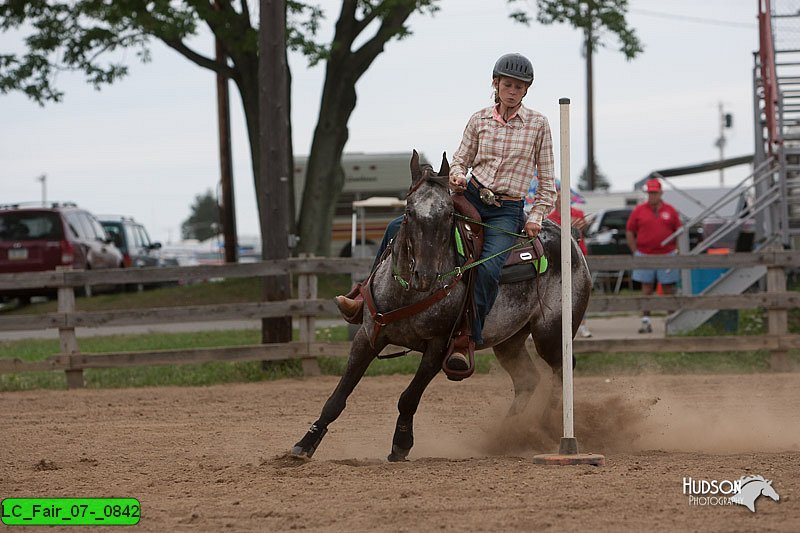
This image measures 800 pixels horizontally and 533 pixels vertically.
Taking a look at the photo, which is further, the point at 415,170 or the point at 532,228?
the point at 532,228

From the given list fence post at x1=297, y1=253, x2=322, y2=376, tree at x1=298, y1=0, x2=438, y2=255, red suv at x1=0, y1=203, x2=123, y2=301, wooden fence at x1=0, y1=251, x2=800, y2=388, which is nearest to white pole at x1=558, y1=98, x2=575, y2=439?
wooden fence at x1=0, y1=251, x2=800, y2=388

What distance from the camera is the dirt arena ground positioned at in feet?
18.4

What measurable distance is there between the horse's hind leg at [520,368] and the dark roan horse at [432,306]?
34 mm

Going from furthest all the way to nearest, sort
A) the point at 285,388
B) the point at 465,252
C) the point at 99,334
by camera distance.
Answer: the point at 99,334 < the point at 285,388 < the point at 465,252

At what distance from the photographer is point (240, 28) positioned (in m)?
22.0

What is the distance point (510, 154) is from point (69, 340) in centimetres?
729

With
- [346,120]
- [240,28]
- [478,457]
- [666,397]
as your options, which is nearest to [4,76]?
[240,28]

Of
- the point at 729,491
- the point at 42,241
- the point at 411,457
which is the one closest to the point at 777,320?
the point at 411,457

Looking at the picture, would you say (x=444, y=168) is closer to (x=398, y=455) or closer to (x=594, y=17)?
(x=398, y=455)

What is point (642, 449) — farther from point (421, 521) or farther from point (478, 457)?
point (421, 521)

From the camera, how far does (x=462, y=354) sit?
7.37 metres

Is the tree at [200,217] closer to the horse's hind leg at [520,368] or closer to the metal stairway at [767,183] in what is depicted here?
the metal stairway at [767,183]

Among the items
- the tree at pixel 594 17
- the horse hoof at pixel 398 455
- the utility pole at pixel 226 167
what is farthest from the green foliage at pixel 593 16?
the horse hoof at pixel 398 455

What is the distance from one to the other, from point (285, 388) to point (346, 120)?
43.2ft
